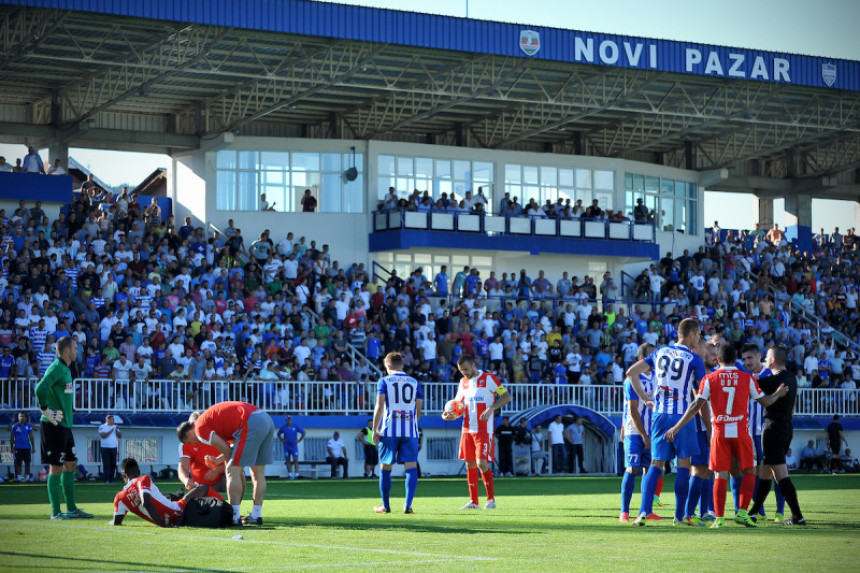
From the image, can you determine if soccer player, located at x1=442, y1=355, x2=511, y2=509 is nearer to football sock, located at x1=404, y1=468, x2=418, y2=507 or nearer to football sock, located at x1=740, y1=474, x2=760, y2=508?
football sock, located at x1=404, y1=468, x2=418, y2=507

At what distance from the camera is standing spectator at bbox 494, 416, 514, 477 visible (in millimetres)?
32188

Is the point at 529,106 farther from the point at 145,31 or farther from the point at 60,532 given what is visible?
the point at 60,532

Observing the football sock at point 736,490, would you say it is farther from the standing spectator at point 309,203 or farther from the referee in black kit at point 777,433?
the standing spectator at point 309,203

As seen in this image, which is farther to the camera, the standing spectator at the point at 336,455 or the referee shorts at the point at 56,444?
the standing spectator at the point at 336,455

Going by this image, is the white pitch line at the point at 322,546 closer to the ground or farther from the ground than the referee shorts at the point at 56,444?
closer to the ground

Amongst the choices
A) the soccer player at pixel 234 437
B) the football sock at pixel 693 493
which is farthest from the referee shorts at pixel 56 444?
the football sock at pixel 693 493

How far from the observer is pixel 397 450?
52.2 feet

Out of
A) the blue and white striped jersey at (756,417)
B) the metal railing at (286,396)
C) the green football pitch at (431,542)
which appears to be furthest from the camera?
the metal railing at (286,396)

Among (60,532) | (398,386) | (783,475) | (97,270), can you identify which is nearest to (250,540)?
(60,532)

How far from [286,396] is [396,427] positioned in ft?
51.2

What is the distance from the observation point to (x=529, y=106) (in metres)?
42.9

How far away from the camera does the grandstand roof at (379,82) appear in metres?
33.7

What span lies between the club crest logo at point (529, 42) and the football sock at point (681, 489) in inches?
968

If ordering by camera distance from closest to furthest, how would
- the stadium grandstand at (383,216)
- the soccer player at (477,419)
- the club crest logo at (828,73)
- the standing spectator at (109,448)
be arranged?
1. the soccer player at (477,419)
2. the standing spectator at (109,448)
3. the stadium grandstand at (383,216)
4. the club crest logo at (828,73)
